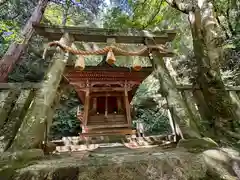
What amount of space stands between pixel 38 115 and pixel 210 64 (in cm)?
292

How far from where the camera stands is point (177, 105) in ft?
8.50

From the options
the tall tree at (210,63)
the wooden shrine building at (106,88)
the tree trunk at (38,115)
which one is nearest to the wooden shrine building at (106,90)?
the wooden shrine building at (106,88)

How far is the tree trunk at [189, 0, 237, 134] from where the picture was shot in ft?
8.52

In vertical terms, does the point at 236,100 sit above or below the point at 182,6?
below

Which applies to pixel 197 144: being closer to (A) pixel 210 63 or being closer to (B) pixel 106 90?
(A) pixel 210 63

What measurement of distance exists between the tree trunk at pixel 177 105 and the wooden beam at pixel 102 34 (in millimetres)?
1055

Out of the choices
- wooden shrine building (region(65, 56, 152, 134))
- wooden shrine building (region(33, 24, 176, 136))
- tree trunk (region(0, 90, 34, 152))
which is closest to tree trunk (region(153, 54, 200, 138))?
wooden shrine building (region(33, 24, 176, 136))

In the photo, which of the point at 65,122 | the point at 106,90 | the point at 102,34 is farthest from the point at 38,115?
the point at 65,122

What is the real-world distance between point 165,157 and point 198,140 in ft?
2.53

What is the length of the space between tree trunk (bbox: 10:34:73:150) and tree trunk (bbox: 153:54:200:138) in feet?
6.24

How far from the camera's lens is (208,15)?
3.15m

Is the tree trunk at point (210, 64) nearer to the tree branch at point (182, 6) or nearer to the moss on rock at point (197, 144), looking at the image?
the tree branch at point (182, 6)

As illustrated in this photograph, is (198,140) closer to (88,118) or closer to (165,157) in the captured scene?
(165,157)

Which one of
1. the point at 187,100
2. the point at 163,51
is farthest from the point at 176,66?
the point at 187,100
